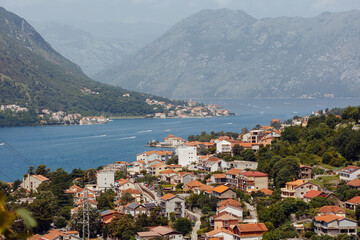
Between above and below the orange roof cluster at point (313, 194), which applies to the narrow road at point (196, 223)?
below

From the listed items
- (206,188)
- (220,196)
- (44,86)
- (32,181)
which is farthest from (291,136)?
(44,86)

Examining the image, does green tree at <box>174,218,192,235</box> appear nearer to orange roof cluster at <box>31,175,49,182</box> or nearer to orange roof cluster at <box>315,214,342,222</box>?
A: orange roof cluster at <box>315,214,342,222</box>

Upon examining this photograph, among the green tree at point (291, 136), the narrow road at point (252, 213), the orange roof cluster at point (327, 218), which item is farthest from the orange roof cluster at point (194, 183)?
the orange roof cluster at point (327, 218)

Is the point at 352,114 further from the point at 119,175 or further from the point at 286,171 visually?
the point at 119,175

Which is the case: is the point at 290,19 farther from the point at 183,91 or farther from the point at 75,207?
the point at 75,207

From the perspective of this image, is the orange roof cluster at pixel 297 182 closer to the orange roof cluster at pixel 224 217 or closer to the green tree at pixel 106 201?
the orange roof cluster at pixel 224 217

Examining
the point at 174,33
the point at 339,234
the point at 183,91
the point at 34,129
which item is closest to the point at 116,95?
the point at 34,129

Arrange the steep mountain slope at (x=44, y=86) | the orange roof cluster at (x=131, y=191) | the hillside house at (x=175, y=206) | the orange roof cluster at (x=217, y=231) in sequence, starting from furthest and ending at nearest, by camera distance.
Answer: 1. the steep mountain slope at (x=44, y=86)
2. the orange roof cluster at (x=131, y=191)
3. the hillside house at (x=175, y=206)
4. the orange roof cluster at (x=217, y=231)
